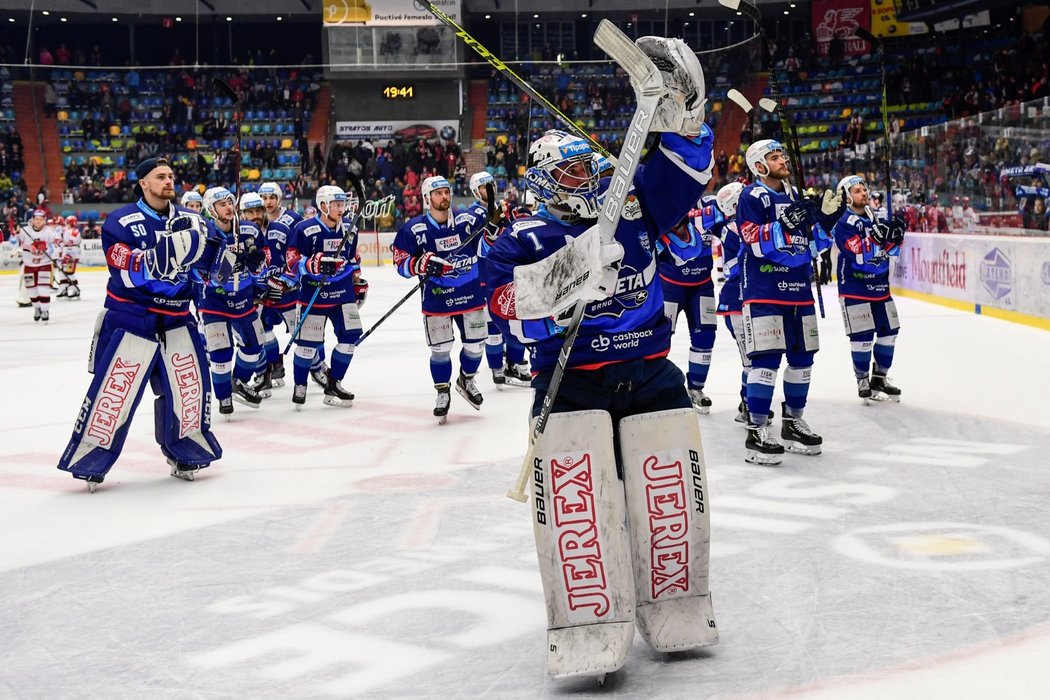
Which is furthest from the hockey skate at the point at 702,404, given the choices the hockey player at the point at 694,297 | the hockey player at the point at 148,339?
the hockey player at the point at 148,339

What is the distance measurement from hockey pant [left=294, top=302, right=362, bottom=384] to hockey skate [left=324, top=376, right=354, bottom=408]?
2.0 inches

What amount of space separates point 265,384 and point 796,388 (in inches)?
185

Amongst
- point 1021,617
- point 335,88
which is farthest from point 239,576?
point 335,88

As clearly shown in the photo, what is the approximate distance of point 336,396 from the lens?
8.24 metres

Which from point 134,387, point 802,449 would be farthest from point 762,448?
point 134,387

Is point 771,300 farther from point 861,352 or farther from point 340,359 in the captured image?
point 340,359

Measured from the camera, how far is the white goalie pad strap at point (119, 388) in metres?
5.66

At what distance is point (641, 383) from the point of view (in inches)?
127

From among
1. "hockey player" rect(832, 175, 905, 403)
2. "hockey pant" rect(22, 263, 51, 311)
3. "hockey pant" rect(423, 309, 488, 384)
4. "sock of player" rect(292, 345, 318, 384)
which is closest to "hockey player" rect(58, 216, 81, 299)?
"hockey pant" rect(22, 263, 51, 311)

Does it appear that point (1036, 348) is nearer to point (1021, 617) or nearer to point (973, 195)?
point (973, 195)

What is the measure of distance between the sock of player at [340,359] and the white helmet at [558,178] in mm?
5229

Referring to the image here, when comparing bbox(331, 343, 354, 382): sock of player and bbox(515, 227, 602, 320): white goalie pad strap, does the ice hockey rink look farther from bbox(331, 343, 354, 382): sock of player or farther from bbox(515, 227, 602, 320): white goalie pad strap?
bbox(515, 227, 602, 320): white goalie pad strap

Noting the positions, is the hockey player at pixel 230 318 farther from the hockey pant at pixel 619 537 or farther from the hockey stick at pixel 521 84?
the hockey pant at pixel 619 537

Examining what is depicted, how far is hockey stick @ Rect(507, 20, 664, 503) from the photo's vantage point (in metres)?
2.95
